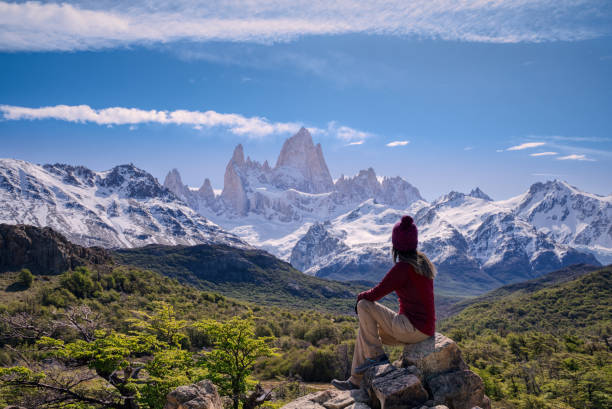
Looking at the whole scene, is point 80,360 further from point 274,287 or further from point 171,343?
point 274,287

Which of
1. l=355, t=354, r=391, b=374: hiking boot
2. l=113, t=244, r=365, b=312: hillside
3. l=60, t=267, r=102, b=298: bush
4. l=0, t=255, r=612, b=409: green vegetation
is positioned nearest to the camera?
l=355, t=354, r=391, b=374: hiking boot

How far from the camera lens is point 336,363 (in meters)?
38.3

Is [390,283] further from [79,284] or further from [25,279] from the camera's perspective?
[25,279]

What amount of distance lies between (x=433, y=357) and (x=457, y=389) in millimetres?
927

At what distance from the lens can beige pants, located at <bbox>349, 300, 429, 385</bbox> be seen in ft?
33.8

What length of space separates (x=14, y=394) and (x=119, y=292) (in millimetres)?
50175

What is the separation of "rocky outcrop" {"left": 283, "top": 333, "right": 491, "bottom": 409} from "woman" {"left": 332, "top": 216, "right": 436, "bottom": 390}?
1.50 ft

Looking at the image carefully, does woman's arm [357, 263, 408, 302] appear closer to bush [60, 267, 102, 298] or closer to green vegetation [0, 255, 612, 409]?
green vegetation [0, 255, 612, 409]

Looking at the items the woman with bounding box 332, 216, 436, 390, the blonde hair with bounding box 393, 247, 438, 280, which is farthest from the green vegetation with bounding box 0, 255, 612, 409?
the blonde hair with bounding box 393, 247, 438, 280

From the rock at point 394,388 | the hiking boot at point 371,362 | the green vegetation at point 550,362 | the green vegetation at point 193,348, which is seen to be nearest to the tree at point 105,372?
the green vegetation at point 193,348

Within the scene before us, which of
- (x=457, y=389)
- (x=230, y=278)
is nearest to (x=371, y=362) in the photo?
(x=457, y=389)

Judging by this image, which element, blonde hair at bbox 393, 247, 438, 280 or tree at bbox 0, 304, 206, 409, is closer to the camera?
blonde hair at bbox 393, 247, 438, 280

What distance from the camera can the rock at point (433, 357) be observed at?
1034 cm

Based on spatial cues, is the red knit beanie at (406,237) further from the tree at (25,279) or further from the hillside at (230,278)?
the hillside at (230,278)
